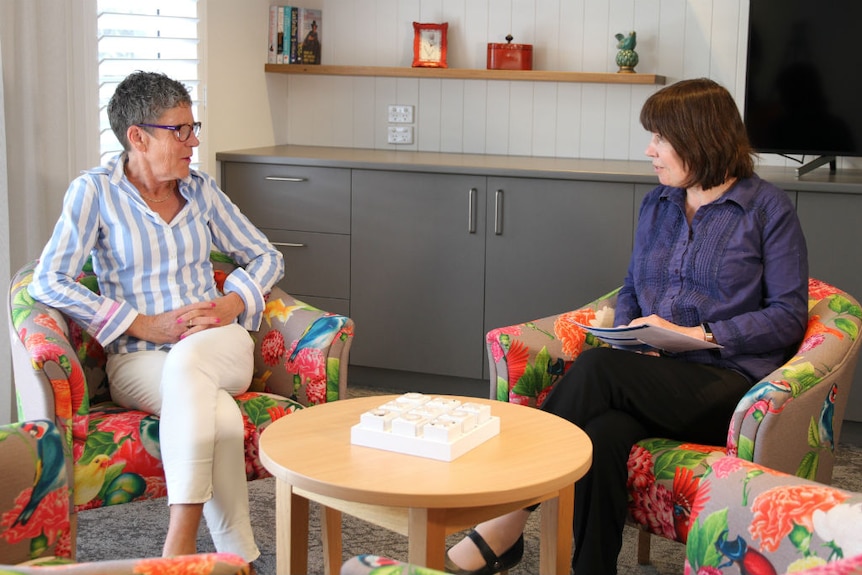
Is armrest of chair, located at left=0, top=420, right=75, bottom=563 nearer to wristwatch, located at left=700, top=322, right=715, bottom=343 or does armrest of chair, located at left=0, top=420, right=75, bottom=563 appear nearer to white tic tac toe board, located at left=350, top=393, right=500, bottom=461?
white tic tac toe board, located at left=350, top=393, right=500, bottom=461

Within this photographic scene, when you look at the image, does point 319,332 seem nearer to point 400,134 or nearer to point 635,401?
point 635,401

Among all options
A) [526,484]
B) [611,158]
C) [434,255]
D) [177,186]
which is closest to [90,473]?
[177,186]

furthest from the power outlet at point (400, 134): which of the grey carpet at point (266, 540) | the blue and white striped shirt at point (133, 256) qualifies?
the grey carpet at point (266, 540)

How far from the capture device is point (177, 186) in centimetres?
272

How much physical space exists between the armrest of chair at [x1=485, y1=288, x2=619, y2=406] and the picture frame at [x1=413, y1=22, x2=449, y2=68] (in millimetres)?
1872

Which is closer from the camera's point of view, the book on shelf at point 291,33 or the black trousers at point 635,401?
the black trousers at point 635,401

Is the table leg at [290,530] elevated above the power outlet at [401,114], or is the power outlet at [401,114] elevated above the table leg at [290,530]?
the power outlet at [401,114]

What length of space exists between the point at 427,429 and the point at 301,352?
2.51 feet

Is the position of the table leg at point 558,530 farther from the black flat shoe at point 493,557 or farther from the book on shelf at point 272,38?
the book on shelf at point 272,38

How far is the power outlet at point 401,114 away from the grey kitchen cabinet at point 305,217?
0.58m

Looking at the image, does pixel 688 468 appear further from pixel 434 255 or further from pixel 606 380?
pixel 434 255

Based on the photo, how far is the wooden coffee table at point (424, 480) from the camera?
1.77m

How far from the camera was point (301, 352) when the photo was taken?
8.61 ft

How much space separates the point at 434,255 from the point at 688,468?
1.85m
